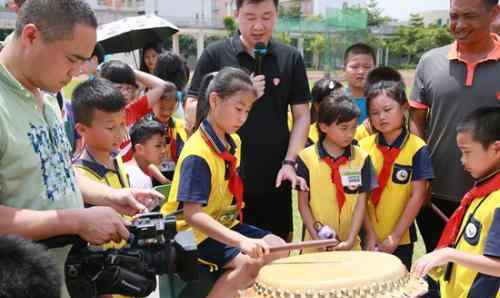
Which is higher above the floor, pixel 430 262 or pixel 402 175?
pixel 402 175

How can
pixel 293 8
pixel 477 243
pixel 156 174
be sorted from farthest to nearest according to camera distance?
pixel 293 8 → pixel 156 174 → pixel 477 243

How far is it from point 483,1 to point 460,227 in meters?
1.23

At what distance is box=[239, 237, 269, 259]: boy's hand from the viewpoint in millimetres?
2270

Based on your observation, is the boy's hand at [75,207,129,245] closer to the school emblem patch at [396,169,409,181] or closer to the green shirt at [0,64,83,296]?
the green shirt at [0,64,83,296]

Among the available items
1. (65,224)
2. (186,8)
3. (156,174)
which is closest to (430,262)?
(65,224)

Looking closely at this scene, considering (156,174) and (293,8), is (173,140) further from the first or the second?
(293,8)

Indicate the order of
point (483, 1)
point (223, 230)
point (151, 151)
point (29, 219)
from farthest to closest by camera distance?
point (151, 151) → point (483, 1) → point (223, 230) → point (29, 219)

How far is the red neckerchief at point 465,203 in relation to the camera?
2508 millimetres

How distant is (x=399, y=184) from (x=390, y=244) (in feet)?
1.20

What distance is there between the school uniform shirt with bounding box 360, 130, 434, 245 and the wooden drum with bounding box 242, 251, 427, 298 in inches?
35.3

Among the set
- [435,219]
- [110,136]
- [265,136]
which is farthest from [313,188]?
[110,136]

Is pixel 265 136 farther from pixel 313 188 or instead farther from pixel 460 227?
pixel 460 227

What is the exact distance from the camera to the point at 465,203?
2.61m

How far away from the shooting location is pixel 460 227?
2.60 meters
